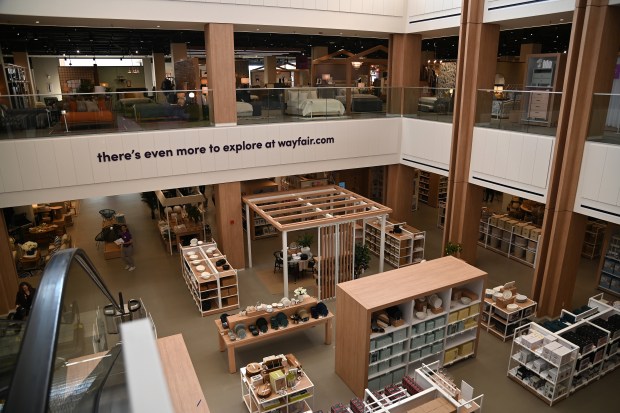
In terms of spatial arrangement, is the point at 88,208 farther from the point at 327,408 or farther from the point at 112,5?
the point at 327,408

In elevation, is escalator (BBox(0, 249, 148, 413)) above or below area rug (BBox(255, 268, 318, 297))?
above

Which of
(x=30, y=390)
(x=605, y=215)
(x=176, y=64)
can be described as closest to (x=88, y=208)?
(x=176, y=64)

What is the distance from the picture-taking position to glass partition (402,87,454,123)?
12.4 meters

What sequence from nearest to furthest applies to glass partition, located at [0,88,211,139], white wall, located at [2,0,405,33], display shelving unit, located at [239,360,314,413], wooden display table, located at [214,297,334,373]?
display shelving unit, located at [239,360,314,413], wooden display table, located at [214,297,334,373], white wall, located at [2,0,405,33], glass partition, located at [0,88,211,139]

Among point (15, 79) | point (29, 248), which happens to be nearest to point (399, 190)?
point (29, 248)

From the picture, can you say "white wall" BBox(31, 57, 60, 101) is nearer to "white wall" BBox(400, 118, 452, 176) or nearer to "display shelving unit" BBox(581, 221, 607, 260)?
"white wall" BBox(400, 118, 452, 176)

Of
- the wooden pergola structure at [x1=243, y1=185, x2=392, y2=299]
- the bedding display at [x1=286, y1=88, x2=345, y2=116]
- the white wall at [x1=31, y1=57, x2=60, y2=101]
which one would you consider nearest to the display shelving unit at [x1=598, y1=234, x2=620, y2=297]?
the wooden pergola structure at [x1=243, y1=185, x2=392, y2=299]

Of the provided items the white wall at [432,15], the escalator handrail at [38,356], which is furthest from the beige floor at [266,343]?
the escalator handrail at [38,356]

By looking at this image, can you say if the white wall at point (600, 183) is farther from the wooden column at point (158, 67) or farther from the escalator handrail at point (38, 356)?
the wooden column at point (158, 67)

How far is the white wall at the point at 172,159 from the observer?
976cm

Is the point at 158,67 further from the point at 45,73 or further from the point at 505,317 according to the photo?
the point at 505,317

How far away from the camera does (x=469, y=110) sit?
11336 millimetres

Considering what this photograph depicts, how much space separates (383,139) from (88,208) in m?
13.0

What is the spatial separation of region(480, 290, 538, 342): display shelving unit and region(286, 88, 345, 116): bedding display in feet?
22.9
